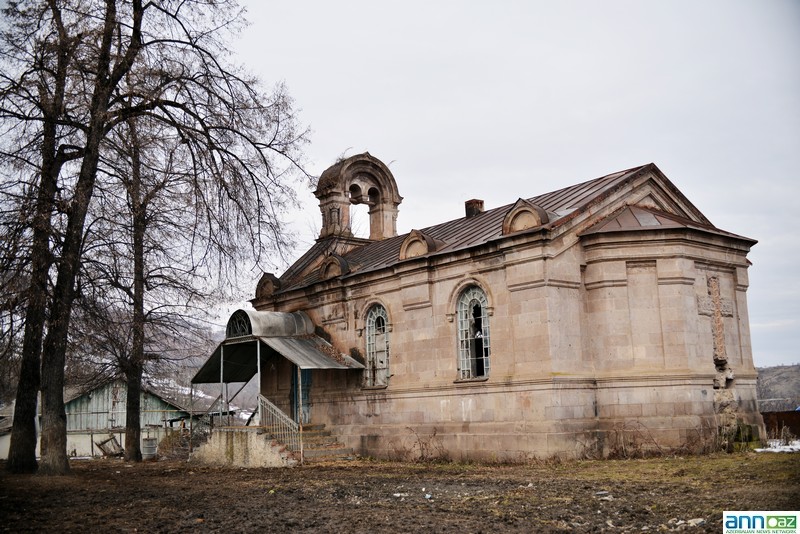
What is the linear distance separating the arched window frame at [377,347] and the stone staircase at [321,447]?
197 centimetres

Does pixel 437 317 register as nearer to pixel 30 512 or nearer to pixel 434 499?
pixel 434 499

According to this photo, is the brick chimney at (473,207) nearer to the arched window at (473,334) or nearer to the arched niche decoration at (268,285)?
the arched window at (473,334)

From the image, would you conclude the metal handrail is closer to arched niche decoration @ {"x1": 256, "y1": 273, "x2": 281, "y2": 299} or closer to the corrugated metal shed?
arched niche decoration @ {"x1": 256, "y1": 273, "x2": 281, "y2": 299}

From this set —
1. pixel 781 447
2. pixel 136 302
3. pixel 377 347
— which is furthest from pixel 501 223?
pixel 136 302

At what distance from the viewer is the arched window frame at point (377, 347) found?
21469 mm

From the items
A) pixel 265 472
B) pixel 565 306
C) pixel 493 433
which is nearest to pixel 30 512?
pixel 265 472

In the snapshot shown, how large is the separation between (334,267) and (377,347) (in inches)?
127

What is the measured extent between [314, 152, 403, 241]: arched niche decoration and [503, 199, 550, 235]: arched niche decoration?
1029 centimetres

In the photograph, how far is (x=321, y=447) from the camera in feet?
70.9

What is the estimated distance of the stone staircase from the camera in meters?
20.9

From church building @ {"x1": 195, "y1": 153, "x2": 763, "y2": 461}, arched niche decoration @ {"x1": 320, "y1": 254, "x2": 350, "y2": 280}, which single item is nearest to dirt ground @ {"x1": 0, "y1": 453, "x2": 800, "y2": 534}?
church building @ {"x1": 195, "y1": 153, "x2": 763, "y2": 461}

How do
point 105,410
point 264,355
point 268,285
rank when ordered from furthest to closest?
1. point 105,410
2. point 268,285
3. point 264,355

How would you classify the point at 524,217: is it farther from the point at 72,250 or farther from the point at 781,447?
the point at 72,250

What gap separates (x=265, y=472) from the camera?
709 inches
